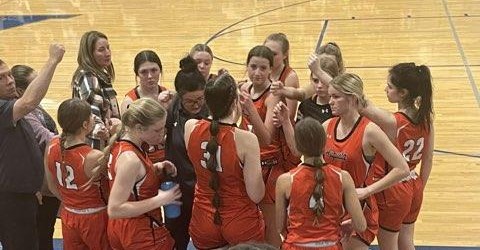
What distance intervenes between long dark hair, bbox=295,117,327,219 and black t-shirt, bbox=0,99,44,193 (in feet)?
5.20

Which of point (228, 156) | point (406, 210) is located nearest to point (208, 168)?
point (228, 156)

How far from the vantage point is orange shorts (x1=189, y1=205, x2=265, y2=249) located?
3.46m

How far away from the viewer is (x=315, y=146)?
10.3ft

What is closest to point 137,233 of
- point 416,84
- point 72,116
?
point 72,116

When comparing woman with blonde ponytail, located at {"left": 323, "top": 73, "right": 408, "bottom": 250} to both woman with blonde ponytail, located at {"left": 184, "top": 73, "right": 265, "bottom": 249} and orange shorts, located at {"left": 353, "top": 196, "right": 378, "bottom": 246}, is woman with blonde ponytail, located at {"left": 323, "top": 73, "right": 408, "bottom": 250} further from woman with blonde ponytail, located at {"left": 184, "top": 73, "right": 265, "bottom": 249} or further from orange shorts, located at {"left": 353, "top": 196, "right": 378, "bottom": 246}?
woman with blonde ponytail, located at {"left": 184, "top": 73, "right": 265, "bottom": 249}

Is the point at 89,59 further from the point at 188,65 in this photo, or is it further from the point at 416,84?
the point at 416,84

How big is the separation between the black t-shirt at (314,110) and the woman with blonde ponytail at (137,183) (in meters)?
1.09

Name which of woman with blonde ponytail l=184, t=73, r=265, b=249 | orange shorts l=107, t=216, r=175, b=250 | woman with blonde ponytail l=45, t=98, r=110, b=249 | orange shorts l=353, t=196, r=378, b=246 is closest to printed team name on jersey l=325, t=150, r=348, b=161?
orange shorts l=353, t=196, r=378, b=246

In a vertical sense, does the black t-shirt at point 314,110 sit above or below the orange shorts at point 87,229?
above

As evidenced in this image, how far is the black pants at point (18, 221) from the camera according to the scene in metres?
3.79

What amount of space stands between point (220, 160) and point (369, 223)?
0.95 metres

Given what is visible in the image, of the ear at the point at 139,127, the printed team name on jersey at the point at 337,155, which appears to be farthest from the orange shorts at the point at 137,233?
the printed team name on jersey at the point at 337,155

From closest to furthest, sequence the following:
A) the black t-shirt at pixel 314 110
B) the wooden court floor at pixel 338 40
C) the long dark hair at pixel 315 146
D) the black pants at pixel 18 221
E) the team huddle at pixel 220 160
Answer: the long dark hair at pixel 315 146, the team huddle at pixel 220 160, the black pants at pixel 18 221, the black t-shirt at pixel 314 110, the wooden court floor at pixel 338 40

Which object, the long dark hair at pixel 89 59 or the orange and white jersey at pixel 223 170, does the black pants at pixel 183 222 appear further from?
the long dark hair at pixel 89 59
